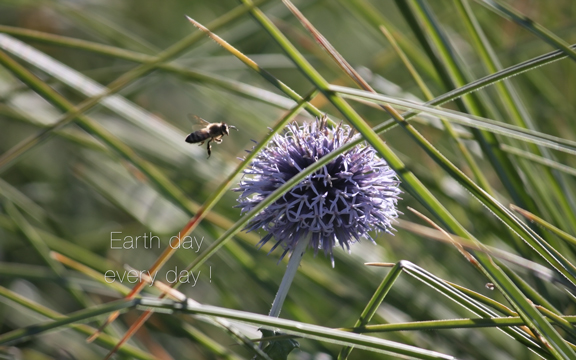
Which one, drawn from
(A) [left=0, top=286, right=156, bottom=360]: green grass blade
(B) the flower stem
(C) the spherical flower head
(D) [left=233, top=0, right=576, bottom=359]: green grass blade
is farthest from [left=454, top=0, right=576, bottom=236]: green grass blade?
(A) [left=0, top=286, right=156, bottom=360]: green grass blade

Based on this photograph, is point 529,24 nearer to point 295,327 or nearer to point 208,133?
point 295,327

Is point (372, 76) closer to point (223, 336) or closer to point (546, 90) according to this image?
point (546, 90)

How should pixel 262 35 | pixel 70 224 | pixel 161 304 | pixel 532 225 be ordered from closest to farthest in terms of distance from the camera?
1. pixel 161 304
2. pixel 532 225
3. pixel 70 224
4. pixel 262 35

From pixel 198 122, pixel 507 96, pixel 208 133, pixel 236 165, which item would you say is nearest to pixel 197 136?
pixel 208 133

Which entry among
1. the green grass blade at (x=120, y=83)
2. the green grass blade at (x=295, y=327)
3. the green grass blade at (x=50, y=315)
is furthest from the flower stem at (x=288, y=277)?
the green grass blade at (x=120, y=83)

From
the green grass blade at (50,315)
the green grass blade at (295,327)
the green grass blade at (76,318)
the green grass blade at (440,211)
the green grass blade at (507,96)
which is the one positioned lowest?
the green grass blade at (50,315)

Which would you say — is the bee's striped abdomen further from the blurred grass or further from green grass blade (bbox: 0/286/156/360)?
green grass blade (bbox: 0/286/156/360)

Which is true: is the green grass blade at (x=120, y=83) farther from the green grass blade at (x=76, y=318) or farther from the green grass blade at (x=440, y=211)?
the green grass blade at (x=76, y=318)

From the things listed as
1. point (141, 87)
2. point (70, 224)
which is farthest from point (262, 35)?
point (70, 224)
